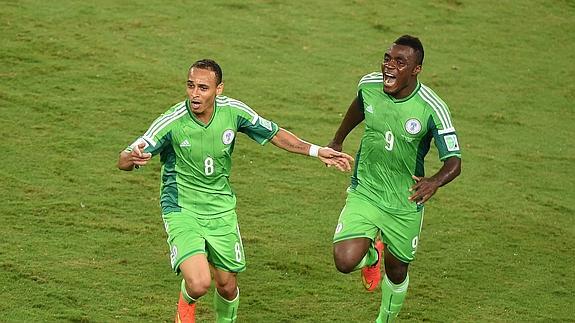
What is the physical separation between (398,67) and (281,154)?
14.7 feet

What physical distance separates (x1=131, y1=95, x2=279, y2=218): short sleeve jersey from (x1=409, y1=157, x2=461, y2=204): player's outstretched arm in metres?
1.52

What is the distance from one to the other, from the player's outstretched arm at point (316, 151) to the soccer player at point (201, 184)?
421 millimetres

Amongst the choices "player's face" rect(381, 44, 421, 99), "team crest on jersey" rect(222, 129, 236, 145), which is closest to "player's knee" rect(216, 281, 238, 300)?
"team crest on jersey" rect(222, 129, 236, 145)

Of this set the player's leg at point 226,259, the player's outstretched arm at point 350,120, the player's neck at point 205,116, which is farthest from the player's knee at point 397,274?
the player's neck at point 205,116

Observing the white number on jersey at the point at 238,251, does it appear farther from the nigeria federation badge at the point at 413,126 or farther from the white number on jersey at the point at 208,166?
the nigeria federation badge at the point at 413,126

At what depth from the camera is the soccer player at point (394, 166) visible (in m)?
9.26

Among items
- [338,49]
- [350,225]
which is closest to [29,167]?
[350,225]

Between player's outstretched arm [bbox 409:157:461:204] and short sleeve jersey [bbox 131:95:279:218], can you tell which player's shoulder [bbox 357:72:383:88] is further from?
short sleeve jersey [bbox 131:95:279:218]

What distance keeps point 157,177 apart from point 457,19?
7.18 metres

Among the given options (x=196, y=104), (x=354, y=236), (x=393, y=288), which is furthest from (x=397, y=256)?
(x=196, y=104)

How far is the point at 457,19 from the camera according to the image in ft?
58.7

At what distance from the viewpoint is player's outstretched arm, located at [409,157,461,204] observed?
9039 mm

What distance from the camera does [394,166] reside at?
9.44 meters

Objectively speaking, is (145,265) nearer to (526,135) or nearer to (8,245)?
(8,245)
